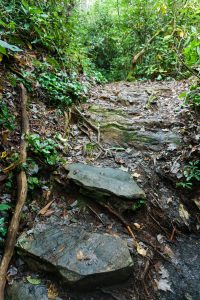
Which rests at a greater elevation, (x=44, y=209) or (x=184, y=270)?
(x=44, y=209)

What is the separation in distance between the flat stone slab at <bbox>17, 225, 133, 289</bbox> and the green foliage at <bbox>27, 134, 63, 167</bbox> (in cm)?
110

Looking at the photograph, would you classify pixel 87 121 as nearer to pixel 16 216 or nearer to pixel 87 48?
pixel 16 216

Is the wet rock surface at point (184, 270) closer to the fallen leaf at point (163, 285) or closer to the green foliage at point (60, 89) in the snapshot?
the fallen leaf at point (163, 285)

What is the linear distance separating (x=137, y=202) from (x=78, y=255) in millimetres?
1148

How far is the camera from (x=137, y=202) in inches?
139

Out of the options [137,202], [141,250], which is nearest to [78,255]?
[141,250]

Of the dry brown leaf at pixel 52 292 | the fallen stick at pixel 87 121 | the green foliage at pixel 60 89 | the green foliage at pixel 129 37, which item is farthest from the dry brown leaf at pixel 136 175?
the green foliage at pixel 129 37

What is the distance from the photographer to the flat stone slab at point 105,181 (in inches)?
139

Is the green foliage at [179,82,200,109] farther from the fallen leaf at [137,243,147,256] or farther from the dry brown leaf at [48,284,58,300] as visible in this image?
the dry brown leaf at [48,284,58,300]

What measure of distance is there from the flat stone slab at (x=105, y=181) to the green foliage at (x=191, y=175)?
0.70 metres

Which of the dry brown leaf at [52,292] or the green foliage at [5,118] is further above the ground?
the green foliage at [5,118]

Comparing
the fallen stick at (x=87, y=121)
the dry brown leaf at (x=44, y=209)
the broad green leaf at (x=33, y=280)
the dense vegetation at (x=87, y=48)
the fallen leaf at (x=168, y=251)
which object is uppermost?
the dense vegetation at (x=87, y=48)

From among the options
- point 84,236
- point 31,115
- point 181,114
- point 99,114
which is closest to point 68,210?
point 84,236

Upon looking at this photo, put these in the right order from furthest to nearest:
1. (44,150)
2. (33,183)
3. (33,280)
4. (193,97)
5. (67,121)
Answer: (193,97) → (67,121) → (44,150) → (33,183) → (33,280)
